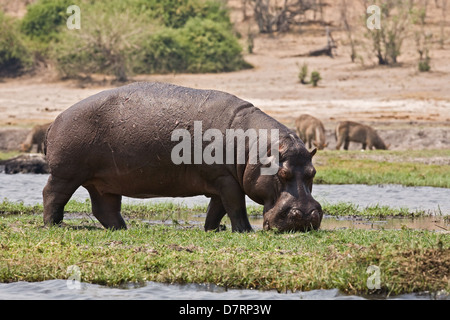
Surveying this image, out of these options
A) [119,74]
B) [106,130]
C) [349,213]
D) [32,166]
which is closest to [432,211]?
[349,213]

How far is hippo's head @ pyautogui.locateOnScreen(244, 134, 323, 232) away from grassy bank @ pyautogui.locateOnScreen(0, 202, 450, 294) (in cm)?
19

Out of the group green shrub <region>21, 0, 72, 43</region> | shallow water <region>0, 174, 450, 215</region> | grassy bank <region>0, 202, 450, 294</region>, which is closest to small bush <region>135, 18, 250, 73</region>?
green shrub <region>21, 0, 72, 43</region>

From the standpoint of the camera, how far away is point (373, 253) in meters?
7.52

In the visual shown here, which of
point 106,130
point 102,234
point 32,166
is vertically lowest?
point 32,166

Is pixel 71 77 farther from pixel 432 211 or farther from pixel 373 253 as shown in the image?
pixel 373 253

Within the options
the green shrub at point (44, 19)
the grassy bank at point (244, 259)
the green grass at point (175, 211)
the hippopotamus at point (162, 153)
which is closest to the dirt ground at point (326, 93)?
the green shrub at point (44, 19)

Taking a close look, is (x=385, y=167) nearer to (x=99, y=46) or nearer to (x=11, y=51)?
(x=99, y=46)

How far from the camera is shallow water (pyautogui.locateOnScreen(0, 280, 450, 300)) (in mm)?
7117

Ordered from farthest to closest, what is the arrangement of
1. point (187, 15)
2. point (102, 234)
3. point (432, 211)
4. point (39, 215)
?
point (187, 15), point (432, 211), point (39, 215), point (102, 234)

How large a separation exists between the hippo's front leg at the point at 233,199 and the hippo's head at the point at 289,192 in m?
A: 0.18

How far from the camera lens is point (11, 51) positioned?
3572cm

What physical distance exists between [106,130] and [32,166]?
9894 millimetres

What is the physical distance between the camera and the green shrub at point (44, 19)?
3766cm
